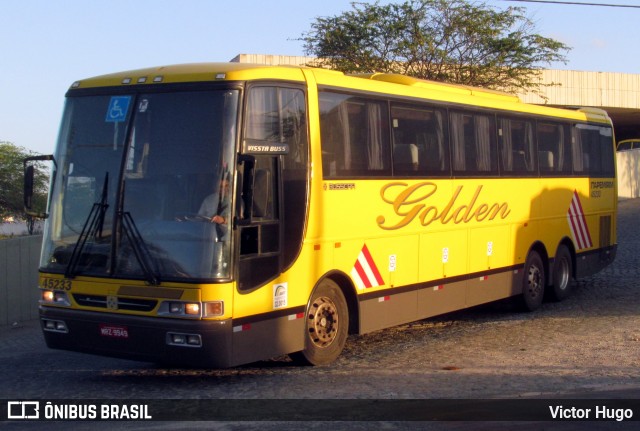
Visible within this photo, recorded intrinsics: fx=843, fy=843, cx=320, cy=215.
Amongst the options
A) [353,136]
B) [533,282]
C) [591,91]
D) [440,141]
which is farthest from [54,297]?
[591,91]

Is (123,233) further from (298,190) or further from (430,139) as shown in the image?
(430,139)

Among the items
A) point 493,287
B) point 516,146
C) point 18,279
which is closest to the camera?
point 493,287

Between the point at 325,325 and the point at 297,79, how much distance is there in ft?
9.63

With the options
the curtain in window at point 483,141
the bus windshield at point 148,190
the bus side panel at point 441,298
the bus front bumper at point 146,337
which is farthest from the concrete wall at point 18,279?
the curtain in window at point 483,141

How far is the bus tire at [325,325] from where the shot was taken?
9.85 m

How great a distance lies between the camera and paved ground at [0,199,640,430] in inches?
336

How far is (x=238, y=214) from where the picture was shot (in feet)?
28.5

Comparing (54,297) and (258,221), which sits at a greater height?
(258,221)

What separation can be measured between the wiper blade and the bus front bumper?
1.46 feet

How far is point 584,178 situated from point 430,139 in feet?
20.4

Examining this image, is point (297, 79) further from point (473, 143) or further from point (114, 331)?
point (473, 143)

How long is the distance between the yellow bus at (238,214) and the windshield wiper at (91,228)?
0.02 metres

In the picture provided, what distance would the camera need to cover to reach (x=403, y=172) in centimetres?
1155

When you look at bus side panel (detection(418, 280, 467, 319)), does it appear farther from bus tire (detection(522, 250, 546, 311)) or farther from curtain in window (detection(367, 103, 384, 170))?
bus tire (detection(522, 250, 546, 311))
